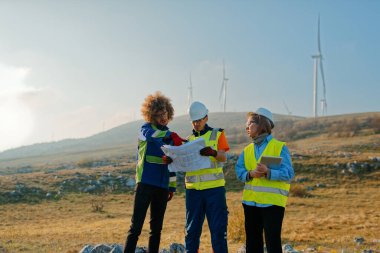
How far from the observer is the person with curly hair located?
5.51 meters

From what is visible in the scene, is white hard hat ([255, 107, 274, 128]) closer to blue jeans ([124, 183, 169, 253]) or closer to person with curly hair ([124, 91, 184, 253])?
person with curly hair ([124, 91, 184, 253])

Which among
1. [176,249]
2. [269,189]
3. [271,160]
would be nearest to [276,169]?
[271,160]

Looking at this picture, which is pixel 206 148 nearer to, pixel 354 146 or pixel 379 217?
pixel 379 217

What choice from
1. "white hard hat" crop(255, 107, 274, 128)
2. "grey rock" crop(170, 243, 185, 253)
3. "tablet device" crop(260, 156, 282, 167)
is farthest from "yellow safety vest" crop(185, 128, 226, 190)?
"grey rock" crop(170, 243, 185, 253)

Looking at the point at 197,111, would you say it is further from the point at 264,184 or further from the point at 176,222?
the point at 176,222

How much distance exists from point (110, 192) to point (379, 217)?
14.9m

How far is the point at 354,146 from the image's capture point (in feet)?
136

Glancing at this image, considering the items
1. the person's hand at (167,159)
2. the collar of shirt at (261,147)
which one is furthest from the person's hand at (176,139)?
the collar of shirt at (261,147)

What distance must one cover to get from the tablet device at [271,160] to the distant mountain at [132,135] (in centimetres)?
5675

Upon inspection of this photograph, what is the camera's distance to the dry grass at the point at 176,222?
10.4 metres

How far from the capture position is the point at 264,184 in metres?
5.16

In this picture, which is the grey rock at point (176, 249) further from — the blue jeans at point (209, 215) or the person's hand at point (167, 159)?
the person's hand at point (167, 159)

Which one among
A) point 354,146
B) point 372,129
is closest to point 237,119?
point 372,129

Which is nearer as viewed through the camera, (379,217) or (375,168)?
(379,217)
